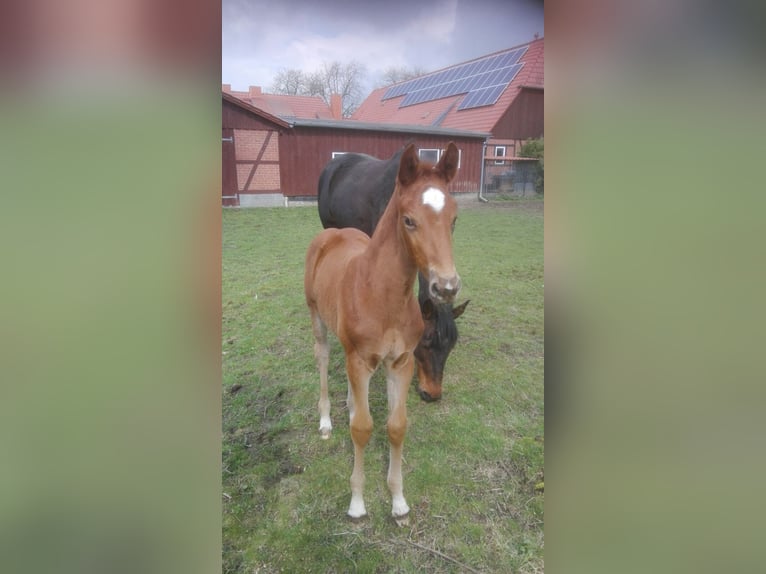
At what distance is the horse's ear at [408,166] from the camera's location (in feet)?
4.91

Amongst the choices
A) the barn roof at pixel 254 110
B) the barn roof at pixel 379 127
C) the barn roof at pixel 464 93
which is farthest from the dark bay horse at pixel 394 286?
the barn roof at pixel 254 110

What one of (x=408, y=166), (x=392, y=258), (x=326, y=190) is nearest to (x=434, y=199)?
(x=408, y=166)

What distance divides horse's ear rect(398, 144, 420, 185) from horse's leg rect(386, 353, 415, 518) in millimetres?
900

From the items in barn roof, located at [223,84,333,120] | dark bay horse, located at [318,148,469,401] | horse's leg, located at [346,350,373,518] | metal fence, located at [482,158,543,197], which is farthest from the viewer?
dark bay horse, located at [318,148,469,401]

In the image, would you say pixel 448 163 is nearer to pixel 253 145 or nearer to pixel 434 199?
pixel 434 199

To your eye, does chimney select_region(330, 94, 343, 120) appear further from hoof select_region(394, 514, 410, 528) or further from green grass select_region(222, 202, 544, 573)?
hoof select_region(394, 514, 410, 528)

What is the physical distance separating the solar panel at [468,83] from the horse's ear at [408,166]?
0.37m

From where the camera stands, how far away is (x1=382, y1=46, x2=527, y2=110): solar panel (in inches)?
60.7

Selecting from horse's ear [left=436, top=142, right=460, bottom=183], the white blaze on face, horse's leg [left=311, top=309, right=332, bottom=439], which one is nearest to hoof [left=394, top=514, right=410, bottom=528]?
horse's leg [left=311, top=309, right=332, bottom=439]

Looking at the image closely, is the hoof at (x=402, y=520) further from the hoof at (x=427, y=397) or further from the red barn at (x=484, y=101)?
the red barn at (x=484, y=101)
